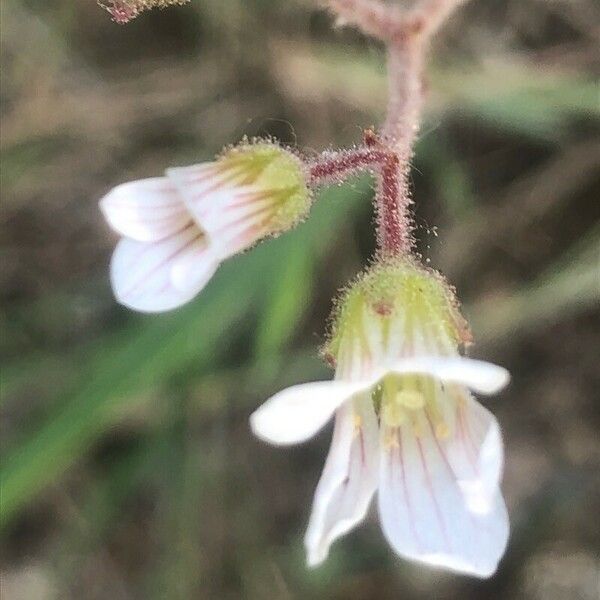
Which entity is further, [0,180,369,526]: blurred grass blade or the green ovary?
[0,180,369,526]: blurred grass blade

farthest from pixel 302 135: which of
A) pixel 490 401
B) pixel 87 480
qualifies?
pixel 87 480

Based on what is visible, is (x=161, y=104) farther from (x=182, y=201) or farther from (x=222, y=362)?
(x=182, y=201)

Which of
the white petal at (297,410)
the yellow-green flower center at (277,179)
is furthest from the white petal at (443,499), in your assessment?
the yellow-green flower center at (277,179)

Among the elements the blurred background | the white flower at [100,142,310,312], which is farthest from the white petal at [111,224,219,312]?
the blurred background

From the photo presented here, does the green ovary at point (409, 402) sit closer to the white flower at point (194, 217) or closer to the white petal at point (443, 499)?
the white petal at point (443, 499)

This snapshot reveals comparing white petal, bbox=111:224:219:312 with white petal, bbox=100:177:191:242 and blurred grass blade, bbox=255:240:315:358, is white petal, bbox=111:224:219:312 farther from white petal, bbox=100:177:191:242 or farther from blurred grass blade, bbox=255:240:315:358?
blurred grass blade, bbox=255:240:315:358

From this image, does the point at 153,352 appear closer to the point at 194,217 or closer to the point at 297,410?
the point at 194,217
